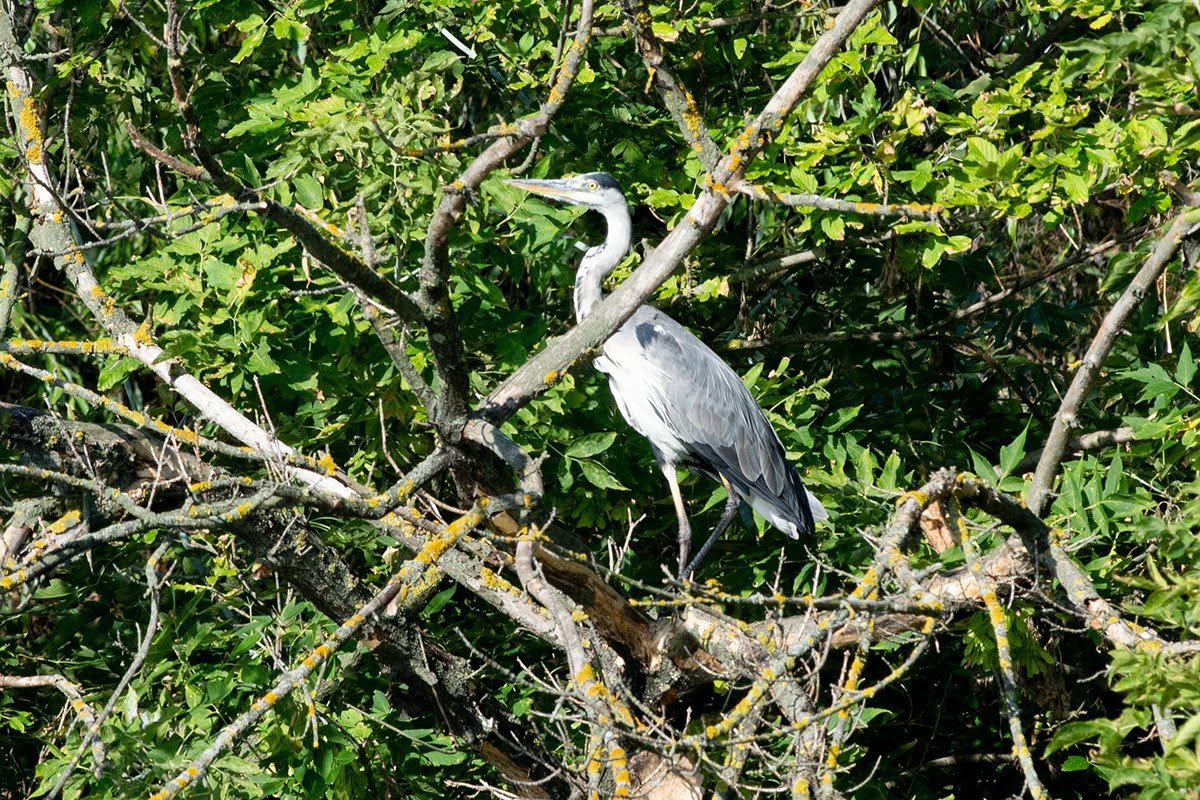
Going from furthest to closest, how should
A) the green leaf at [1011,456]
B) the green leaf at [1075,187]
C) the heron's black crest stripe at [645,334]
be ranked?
the heron's black crest stripe at [645,334] < the green leaf at [1075,187] < the green leaf at [1011,456]

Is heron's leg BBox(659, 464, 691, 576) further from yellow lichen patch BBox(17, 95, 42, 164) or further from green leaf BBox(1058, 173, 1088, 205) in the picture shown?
yellow lichen patch BBox(17, 95, 42, 164)

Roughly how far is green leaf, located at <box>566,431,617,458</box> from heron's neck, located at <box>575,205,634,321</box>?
55 cm

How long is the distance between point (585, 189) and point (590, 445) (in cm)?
100

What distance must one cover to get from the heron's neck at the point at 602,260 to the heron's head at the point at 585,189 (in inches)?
1.6

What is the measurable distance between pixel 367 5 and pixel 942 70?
8.67 ft

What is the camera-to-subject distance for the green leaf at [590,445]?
4.17m

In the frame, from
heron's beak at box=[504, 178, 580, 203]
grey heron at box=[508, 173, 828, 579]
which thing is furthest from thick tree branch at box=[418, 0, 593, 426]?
heron's beak at box=[504, 178, 580, 203]

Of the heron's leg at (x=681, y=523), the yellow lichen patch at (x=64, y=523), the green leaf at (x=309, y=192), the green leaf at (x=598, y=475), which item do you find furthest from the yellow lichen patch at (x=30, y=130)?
the heron's leg at (x=681, y=523)

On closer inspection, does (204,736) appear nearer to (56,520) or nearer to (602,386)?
(56,520)

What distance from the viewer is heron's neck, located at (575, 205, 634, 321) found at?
15.3 feet

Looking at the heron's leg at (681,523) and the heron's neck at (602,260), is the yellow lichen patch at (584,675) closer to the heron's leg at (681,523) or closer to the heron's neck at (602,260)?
the heron's leg at (681,523)

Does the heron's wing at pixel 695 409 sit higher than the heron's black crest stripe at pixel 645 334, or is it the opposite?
the heron's black crest stripe at pixel 645 334

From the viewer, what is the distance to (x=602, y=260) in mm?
4766

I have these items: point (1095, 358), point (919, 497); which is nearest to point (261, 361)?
point (919, 497)
